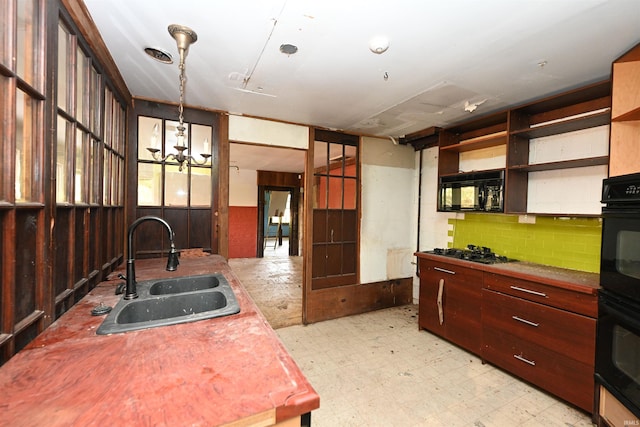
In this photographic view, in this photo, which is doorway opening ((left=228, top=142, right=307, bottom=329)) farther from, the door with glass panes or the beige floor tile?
the beige floor tile

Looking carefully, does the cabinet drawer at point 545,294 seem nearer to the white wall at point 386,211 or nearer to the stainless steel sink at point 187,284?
the white wall at point 386,211

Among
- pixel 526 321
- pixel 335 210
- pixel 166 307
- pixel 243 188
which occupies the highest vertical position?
pixel 243 188

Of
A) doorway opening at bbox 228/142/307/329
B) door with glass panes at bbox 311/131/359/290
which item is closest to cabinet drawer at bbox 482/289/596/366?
door with glass panes at bbox 311/131/359/290

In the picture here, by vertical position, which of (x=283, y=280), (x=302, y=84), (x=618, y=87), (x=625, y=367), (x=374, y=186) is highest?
(x=302, y=84)

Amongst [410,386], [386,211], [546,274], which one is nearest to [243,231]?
[386,211]

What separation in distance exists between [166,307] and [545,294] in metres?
2.56

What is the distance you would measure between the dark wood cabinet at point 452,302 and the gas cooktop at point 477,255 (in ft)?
0.50

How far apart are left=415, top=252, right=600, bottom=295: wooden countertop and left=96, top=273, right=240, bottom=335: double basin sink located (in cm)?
216

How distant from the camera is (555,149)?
8.23 ft

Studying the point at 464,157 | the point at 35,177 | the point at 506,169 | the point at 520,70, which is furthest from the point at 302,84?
the point at 464,157

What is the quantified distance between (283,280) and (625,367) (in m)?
4.45

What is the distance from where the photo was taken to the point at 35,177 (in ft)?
3.36

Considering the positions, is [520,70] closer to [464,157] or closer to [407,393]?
[464,157]

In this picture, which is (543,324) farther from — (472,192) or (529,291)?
(472,192)
